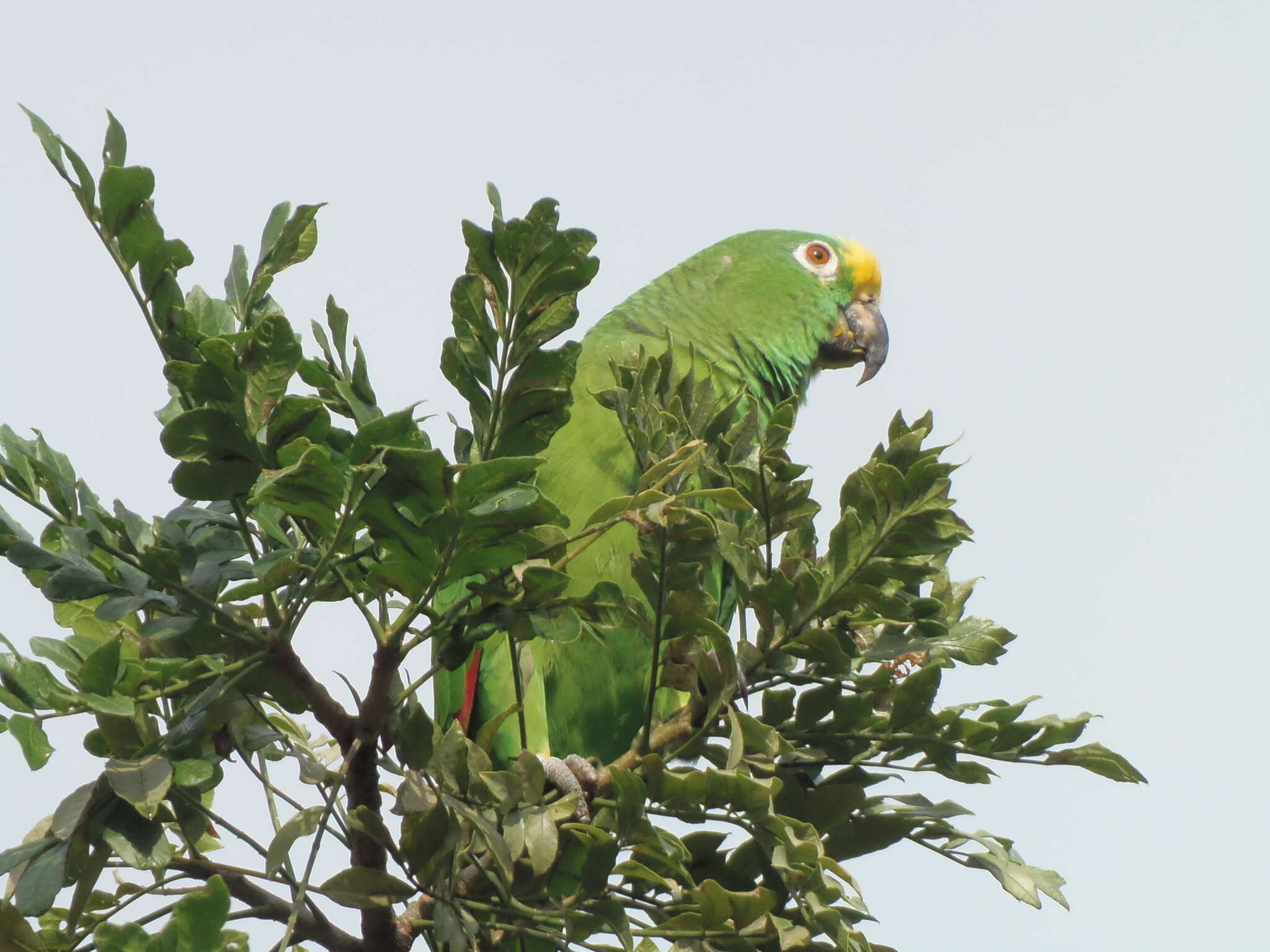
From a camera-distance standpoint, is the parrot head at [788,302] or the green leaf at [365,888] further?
the parrot head at [788,302]

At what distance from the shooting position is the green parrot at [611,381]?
2.07m

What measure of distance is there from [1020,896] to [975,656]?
25cm

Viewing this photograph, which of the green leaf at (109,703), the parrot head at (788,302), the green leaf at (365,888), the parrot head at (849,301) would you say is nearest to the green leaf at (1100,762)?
the green leaf at (365,888)

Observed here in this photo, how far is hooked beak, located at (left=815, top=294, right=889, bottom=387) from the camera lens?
323cm

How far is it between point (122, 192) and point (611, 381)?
57.2 inches

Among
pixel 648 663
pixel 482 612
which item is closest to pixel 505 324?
pixel 482 612

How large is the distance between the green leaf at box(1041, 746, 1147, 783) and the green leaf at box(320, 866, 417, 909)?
0.70 meters

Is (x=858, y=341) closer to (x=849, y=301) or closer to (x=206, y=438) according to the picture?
(x=849, y=301)

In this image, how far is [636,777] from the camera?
1130 millimetres

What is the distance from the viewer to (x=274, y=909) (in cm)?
126

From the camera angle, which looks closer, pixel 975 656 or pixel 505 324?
pixel 505 324

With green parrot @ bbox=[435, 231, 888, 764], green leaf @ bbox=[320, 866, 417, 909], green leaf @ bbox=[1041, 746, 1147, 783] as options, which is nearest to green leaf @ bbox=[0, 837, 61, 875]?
green leaf @ bbox=[320, 866, 417, 909]

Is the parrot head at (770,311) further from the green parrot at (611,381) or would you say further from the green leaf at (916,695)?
the green leaf at (916,695)

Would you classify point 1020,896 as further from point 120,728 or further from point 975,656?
point 120,728
